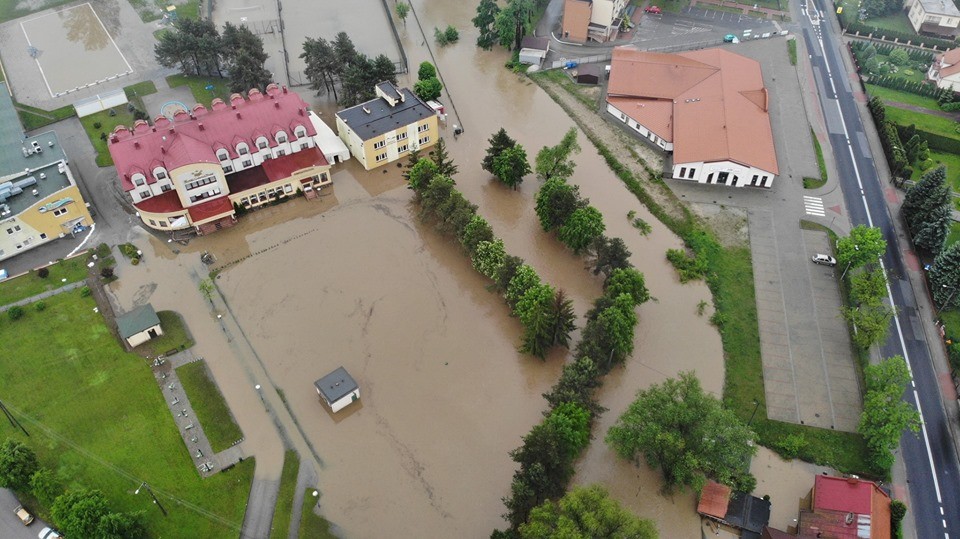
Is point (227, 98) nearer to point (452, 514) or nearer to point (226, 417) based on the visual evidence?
point (226, 417)

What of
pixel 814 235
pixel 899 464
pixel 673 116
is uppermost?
pixel 673 116

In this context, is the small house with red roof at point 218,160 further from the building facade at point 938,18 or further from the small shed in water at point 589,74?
the building facade at point 938,18

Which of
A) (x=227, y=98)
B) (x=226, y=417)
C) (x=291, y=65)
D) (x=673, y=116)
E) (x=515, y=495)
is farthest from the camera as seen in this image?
(x=291, y=65)

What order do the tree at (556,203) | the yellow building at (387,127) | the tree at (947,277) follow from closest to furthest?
the tree at (947,277) → the tree at (556,203) → the yellow building at (387,127)

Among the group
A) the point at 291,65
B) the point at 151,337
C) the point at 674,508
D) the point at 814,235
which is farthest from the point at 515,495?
the point at 291,65

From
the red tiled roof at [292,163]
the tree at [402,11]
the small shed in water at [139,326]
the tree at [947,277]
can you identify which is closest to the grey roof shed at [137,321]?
the small shed in water at [139,326]
